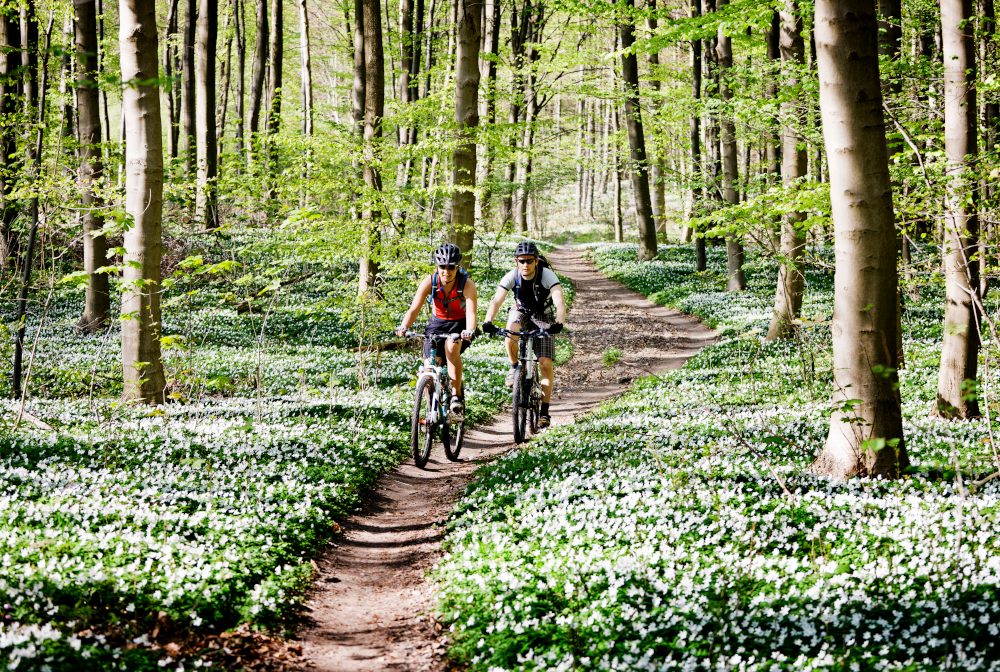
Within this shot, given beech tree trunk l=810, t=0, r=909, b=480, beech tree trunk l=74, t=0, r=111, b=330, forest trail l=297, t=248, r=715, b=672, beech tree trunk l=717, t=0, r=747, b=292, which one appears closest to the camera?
forest trail l=297, t=248, r=715, b=672

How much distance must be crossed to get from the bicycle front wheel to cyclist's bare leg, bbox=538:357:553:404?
0.29 m

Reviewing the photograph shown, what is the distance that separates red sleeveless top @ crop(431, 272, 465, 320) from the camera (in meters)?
9.01

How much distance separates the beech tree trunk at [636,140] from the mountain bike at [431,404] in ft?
58.3

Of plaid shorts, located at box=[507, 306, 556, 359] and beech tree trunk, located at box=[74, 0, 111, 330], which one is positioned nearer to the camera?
plaid shorts, located at box=[507, 306, 556, 359]

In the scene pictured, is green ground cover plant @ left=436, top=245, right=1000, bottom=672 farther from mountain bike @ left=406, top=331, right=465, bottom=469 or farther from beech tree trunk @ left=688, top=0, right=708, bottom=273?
beech tree trunk @ left=688, top=0, right=708, bottom=273

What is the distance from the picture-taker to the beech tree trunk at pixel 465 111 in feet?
44.5

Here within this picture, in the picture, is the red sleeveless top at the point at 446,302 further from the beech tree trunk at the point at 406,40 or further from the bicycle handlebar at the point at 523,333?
the beech tree trunk at the point at 406,40

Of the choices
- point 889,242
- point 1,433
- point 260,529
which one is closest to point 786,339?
point 889,242

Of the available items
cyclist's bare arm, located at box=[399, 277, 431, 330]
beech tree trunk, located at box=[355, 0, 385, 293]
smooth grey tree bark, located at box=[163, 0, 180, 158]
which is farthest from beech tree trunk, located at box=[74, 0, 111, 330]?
cyclist's bare arm, located at box=[399, 277, 431, 330]

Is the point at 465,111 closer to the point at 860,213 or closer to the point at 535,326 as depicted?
the point at 535,326

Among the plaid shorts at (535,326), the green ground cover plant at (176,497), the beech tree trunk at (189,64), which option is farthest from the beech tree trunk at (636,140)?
the green ground cover plant at (176,497)

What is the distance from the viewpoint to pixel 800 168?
1492cm

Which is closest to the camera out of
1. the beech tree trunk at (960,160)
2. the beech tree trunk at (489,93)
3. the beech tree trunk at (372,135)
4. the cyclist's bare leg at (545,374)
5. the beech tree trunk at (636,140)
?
the beech tree trunk at (960,160)

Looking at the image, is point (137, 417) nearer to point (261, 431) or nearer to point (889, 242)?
point (261, 431)
